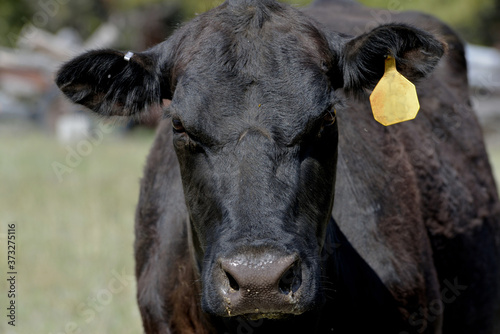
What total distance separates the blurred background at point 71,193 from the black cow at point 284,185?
634 millimetres

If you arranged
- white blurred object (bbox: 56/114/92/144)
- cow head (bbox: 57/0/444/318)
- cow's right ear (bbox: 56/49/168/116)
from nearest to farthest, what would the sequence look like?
cow head (bbox: 57/0/444/318)
cow's right ear (bbox: 56/49/168/116)
white blurred object (bbox: 56/114/92/144)

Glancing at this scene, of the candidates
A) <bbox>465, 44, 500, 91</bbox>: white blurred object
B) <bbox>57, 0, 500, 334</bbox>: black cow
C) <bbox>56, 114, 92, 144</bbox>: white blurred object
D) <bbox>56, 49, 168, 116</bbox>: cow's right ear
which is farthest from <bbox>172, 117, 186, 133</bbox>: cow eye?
<bbox>465, 44, 500, 91</bbox>: white blurred object

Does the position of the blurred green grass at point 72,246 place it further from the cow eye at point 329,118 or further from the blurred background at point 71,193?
the cow eye at point 329,118

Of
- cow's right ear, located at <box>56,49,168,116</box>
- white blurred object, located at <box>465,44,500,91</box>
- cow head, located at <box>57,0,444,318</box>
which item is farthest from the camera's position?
white blurred object, located at <box>465,44,500,91</box>

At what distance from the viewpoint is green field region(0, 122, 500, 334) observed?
21.4ft

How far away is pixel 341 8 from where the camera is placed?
6.37m

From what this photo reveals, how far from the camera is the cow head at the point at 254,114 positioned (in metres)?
3.14

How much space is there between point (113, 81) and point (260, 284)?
1610mm

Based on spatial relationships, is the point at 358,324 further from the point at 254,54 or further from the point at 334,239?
the point at 254,54

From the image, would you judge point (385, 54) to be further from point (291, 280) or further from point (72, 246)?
point (72, 246)

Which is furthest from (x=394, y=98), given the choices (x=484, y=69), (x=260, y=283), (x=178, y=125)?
(x=484, y=69)

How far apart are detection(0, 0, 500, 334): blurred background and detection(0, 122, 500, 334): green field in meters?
0.01

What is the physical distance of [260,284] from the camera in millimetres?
2996

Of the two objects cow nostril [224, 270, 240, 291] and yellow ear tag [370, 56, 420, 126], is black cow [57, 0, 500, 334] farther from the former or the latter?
yellow ear tag [370, 56, 420, 126]
